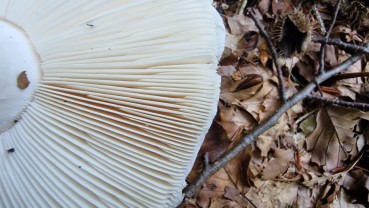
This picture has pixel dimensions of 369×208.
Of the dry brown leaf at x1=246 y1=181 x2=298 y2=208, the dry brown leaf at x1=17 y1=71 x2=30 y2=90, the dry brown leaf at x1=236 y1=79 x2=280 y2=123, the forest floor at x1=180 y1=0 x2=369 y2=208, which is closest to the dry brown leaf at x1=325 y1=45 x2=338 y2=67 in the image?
the forest floor at x1=180 y1=0 x2=369 y2=208

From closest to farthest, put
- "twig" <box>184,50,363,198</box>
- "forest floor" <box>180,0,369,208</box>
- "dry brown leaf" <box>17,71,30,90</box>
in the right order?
"dry brown leaf" <box>17,71,30,90</box>, "twig" <box>184,50,363,198</box>, "forest floor" <box>180,0,369,208</box>

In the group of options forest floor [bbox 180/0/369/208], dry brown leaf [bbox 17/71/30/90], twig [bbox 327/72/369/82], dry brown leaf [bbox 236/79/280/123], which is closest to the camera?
dry brown leaf [bbox 17/71/30/90]

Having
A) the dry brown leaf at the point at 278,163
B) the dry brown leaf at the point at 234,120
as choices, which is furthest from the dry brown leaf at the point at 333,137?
the dry brown leaf at the point at 234,120

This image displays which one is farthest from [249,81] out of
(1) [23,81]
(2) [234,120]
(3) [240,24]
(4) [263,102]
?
(1) [23,81]

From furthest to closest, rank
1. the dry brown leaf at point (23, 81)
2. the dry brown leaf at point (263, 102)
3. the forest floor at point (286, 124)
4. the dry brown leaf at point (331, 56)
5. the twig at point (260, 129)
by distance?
the dry brown leaf at point (331, 56), the dry brown leaf at point (263, 102), the forest floor at point (286, 124), the twig at point (260, 129), the dry brown leaf at point (23, 81)

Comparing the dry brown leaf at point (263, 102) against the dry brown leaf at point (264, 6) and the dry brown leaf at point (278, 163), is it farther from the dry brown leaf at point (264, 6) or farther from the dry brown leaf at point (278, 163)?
the dry brown leaf at point (264, 6)

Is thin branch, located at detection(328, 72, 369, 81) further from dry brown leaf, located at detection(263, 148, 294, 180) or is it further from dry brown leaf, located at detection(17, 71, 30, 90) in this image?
dry brown leaf, located at detection(17, 71, 30, 90)

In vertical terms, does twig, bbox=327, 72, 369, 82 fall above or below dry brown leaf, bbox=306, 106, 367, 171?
above

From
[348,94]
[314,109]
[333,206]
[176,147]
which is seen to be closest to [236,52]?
[314,109]
